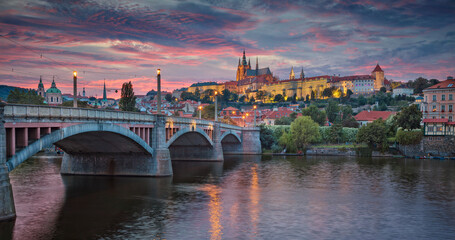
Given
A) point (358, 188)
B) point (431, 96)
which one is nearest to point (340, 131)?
point (431, 96)

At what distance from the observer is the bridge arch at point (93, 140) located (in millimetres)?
25656

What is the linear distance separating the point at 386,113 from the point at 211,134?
83.2 meters

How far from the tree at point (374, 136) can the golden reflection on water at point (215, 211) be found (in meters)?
46.2

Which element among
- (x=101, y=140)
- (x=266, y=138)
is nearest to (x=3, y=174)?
(x=101, y=140)

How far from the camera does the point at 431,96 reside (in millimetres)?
82625

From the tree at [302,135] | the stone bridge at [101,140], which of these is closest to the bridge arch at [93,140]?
the stone bridge at [101,140]

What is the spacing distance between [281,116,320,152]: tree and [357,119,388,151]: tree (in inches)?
344

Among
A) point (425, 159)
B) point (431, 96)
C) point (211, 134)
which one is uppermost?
point (431, 96)

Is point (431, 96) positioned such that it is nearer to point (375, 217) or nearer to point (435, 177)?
point (435, 177)

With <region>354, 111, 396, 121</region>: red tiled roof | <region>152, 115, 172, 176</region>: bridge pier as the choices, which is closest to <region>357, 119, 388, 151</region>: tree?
<region>152, 115, 172, 176</region>: bridge pier

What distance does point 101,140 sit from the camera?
37.7 meters

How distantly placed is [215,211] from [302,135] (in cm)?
5567

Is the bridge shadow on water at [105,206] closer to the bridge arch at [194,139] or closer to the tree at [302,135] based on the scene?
the bridge arch at [194,139]

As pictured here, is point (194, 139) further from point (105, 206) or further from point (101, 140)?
point (105, 206)
